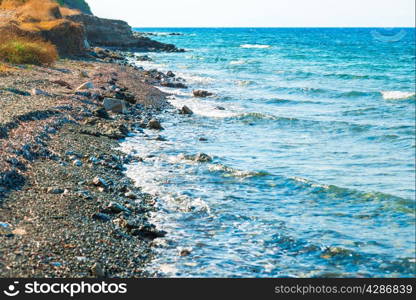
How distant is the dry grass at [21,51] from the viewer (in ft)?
85.3

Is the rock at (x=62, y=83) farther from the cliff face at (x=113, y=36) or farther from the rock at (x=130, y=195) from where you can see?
the cliff face at (x=113, y=36)

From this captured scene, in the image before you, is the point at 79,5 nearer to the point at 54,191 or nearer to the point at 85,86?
the point at 85,86

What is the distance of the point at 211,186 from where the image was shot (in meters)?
13.0

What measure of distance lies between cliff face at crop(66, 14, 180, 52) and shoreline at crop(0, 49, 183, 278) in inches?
1994

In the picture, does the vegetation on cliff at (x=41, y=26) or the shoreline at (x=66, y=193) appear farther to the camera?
the vegetation on cliff at (x=41, y=26)

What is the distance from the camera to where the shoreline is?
777 cm

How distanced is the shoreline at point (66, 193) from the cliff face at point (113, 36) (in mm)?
50655

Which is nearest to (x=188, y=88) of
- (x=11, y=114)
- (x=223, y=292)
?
(x=11, y=114)

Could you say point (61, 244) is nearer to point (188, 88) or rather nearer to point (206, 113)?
point (206, 113)

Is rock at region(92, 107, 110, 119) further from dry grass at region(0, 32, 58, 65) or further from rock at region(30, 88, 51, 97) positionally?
dry grass at region(0, 32, 58, 65)

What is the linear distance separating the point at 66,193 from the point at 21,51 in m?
18.3

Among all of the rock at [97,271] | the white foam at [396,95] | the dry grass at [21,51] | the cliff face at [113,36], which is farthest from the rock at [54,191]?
the cliff face at [113,36]

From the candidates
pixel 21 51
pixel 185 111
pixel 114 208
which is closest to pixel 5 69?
pixel 21 51

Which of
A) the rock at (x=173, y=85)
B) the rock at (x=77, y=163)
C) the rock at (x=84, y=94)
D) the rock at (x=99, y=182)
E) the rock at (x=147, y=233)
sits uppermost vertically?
the rock at (x=84, y=94)
